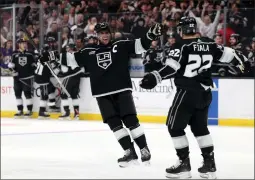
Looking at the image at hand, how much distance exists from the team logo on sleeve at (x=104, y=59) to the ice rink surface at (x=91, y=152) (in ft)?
2.94

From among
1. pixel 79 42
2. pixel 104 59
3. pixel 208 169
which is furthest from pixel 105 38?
pixel 79 42

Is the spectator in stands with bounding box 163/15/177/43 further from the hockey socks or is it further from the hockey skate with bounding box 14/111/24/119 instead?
the hockey socks

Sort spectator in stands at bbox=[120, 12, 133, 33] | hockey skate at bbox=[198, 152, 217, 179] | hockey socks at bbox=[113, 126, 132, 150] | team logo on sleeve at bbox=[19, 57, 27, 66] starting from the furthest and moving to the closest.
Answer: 1. team logo on sleeve at bbox=[19, 57, 27, 66]
2. spectator in stands at bbox=[120, 12, 133, 33]
3. hockey socks at bbox=[113, 126, 132, 150]
4. hockey skate at bbox=[198, 152, 217, 179]

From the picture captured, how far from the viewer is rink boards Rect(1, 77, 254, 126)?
31.0 feet

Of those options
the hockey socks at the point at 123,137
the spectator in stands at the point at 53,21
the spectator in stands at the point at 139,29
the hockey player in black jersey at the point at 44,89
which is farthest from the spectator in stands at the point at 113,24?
the hockey socks at the point at 123,137

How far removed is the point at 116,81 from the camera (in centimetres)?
566

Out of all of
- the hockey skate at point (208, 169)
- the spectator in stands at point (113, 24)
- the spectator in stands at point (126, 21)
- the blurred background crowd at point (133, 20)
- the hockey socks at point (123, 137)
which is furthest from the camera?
the spectator in stands at point (113, 24)

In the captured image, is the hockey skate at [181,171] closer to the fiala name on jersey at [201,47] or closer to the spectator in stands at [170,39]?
the fiala name on jersey at [201,47]

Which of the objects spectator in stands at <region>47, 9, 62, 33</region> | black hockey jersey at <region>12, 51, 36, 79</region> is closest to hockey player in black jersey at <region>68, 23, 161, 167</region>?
black hockey jersey at <region>12, 51, 36, 79</region>

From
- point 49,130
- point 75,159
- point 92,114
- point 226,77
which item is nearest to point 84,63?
point 75,159

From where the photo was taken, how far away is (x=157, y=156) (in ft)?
21.6

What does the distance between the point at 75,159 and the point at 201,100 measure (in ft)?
5.53

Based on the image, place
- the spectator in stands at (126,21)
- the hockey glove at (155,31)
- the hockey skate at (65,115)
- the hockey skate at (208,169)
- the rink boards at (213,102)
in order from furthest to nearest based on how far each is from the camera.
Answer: the hockey skate at (65,115), the spectator in stands at (126,21), the rink boards at (213,102), the hockey glove at (155,31), the hockey skate at (208,169)

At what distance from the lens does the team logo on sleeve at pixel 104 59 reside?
18.5ft
